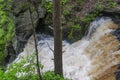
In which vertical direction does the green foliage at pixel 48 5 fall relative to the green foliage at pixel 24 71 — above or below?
above

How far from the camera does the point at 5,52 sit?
49.2 ft

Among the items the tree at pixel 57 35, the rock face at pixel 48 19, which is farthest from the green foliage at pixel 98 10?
the tree at pixel 57 35

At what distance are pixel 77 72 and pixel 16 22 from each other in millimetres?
4951

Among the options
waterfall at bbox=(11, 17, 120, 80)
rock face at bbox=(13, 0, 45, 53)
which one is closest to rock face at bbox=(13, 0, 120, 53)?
rock face at bbox=(13, 0, 45, 53)

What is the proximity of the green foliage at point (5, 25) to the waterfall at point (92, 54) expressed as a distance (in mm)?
2474

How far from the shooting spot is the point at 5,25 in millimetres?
15109

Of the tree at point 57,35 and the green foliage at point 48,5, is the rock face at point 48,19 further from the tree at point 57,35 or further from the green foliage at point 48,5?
the tree at point 57,35

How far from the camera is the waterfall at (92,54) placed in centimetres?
908

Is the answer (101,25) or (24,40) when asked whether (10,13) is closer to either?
(24,40)

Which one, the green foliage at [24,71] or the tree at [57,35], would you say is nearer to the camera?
the tree at [57,35]

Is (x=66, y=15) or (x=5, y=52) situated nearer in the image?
(x=66, y=15)

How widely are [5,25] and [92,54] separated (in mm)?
6369

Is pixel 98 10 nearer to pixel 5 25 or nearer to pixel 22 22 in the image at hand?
pixel 22 22

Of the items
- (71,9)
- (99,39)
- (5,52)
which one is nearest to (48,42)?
(71,9)
